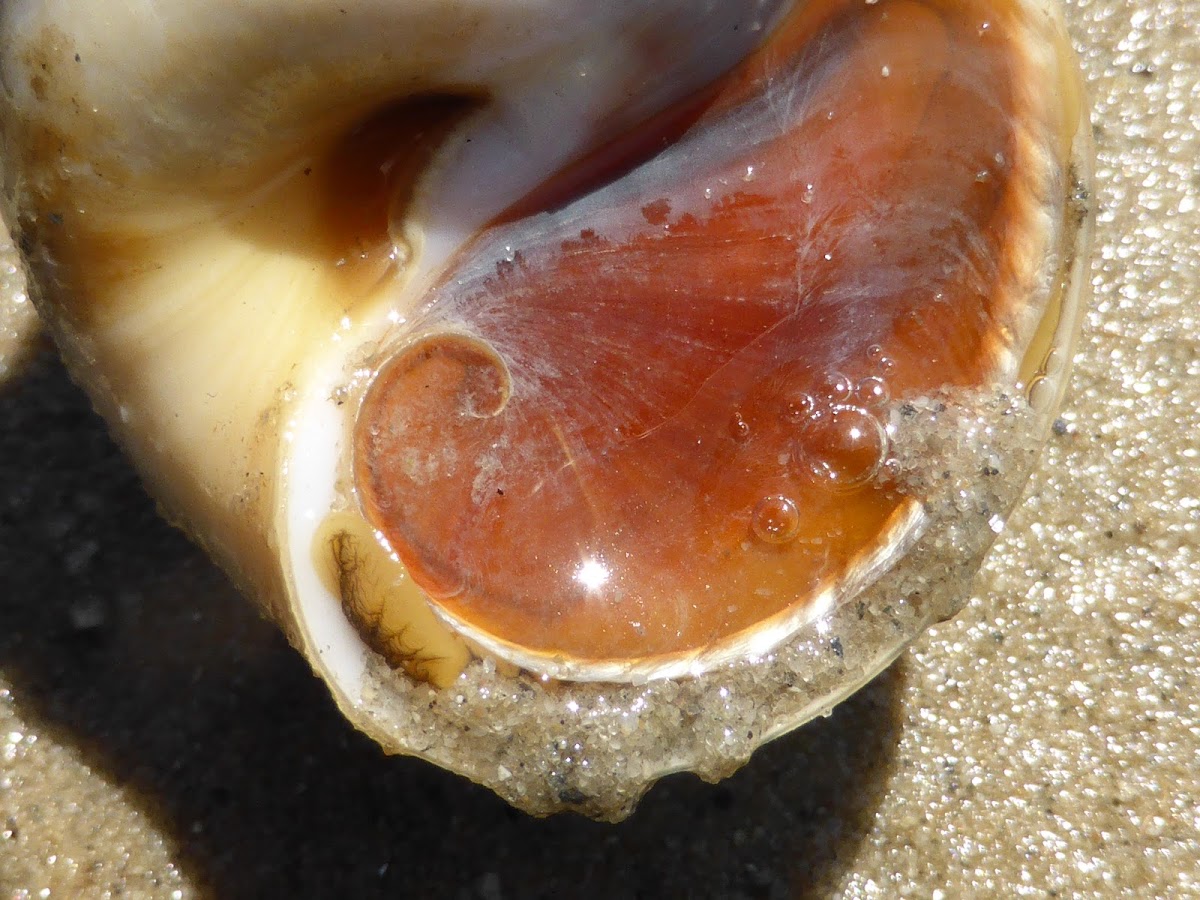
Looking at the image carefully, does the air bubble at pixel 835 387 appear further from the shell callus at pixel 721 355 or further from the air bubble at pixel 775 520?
the air bubble at pixel 775 520

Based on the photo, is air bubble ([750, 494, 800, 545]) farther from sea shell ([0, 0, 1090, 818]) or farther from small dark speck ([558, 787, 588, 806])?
small dark speck ([558, 787, 588, 806])

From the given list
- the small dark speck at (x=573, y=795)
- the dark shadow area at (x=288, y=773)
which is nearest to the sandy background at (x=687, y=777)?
the dark shadow area at (x=288, y=773)

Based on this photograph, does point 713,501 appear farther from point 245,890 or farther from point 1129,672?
point 245,890

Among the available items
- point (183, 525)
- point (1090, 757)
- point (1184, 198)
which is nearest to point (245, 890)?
point (183, 525)

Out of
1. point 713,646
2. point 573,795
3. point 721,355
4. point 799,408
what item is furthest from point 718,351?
point 573,795

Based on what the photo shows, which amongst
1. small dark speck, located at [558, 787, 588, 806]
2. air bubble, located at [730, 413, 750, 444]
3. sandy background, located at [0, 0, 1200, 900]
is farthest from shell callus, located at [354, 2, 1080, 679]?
sandy background, located at [0, 0, 1200, 900]

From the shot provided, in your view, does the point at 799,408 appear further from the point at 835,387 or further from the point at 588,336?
the point at 588,336
